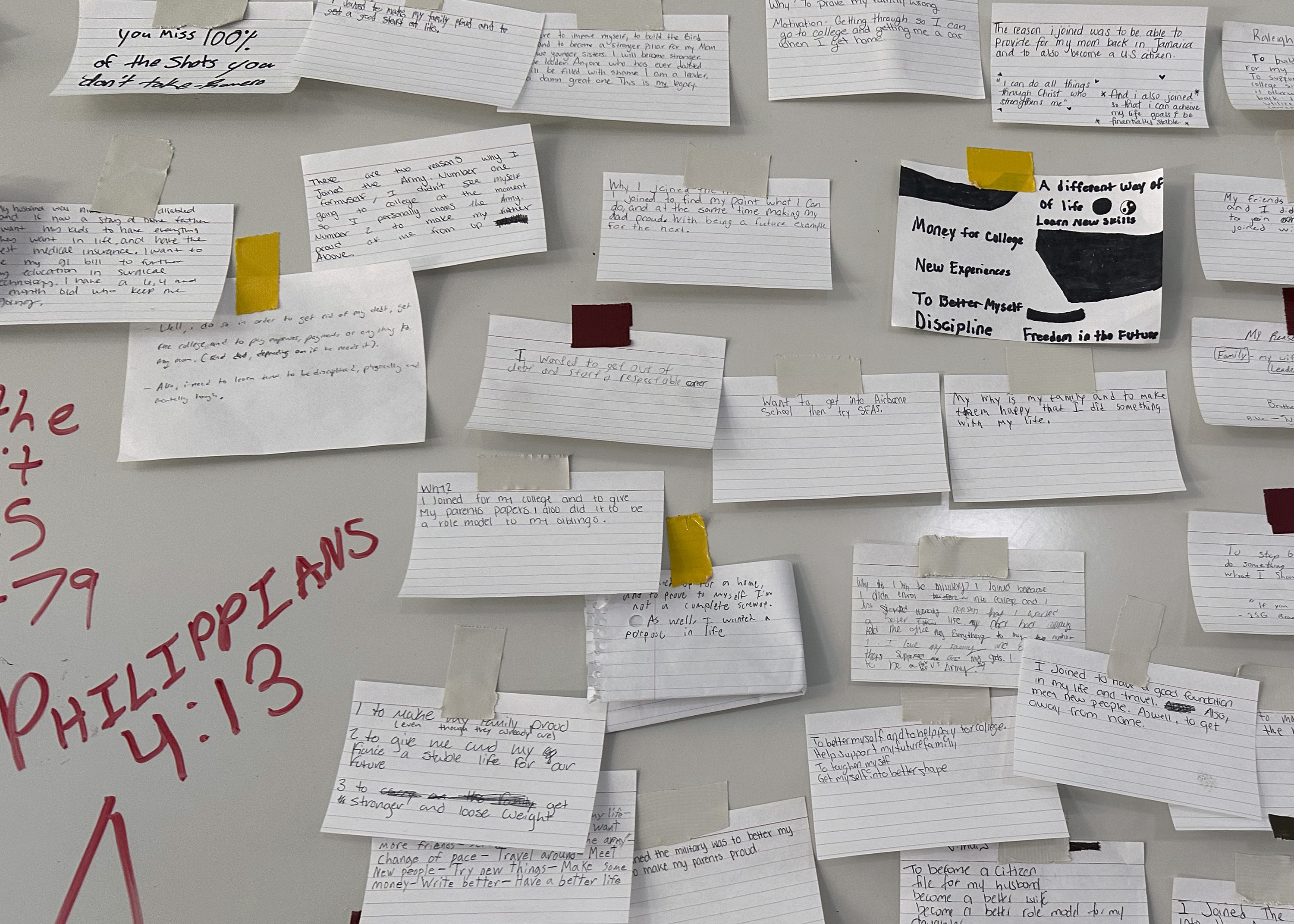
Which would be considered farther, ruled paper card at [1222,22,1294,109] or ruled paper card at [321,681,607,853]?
ruled paper card at [1222,22,1294,109]

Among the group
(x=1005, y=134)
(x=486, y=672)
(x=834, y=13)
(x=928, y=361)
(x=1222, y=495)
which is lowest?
(x=486, y=672)

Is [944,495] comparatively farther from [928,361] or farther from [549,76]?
[549,76]

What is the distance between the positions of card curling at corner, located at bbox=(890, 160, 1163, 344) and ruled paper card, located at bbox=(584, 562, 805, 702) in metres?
0.32

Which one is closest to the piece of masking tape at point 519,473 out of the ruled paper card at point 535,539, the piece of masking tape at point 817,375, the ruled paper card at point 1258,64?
the ruled paper card at point 535,539

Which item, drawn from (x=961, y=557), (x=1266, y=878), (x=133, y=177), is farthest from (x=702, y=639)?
(x=133, y=177)

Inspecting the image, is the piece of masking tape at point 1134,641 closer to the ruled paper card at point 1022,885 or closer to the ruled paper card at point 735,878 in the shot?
the ruled paper card at point 1022,885

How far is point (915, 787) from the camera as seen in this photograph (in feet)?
2.79

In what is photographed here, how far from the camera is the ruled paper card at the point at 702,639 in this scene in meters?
0.84

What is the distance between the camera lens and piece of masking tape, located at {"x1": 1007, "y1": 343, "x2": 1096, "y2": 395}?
886 mm

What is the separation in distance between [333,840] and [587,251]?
611 millimetres

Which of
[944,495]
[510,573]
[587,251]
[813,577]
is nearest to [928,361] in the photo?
[944,495]

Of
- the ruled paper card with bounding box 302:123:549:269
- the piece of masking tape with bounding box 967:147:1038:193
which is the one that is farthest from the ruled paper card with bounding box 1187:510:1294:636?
the ruled paper card with bounding box 302:123:549:269

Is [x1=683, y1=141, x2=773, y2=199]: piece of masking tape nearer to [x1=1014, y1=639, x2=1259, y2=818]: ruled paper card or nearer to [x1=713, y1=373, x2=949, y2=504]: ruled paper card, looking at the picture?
[x1=713, y1=373, x2=949, y2=504]: ruled paper card

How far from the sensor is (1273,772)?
87 cm
